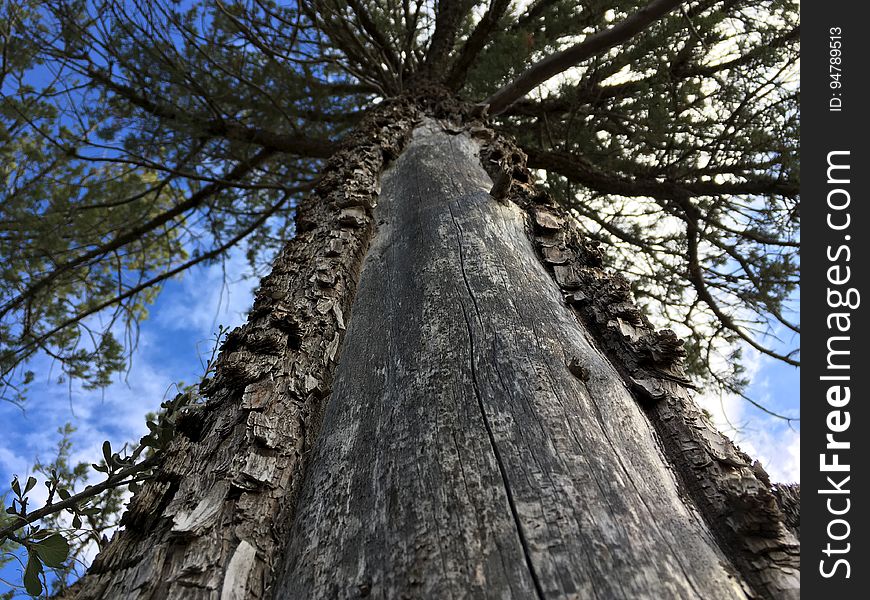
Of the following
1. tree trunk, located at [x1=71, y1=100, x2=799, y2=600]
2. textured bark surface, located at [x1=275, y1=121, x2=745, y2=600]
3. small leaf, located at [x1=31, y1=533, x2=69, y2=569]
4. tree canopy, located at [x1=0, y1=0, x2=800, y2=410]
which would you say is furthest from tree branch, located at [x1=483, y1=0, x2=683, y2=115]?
small leaf, located at [x1=31, y1=533, x2=69, y2=569]

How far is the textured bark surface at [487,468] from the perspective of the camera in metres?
0.58

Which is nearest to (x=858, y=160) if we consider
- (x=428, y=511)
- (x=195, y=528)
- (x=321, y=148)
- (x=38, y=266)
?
(x=428, y=511)

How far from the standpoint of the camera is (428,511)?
664 mm

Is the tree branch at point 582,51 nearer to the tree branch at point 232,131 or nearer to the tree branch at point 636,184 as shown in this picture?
the tree branch at point 636,184

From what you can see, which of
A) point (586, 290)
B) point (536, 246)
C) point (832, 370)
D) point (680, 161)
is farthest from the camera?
point (680, 161)

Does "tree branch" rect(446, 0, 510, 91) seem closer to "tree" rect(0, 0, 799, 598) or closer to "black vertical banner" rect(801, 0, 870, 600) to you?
"tree" rect(0, 0, 799, 598)

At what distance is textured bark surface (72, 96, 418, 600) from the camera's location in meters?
0.64

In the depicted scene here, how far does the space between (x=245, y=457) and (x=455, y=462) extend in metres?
0.33

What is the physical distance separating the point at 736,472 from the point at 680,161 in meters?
3.10

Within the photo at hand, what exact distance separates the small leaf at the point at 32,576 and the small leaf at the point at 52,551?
0.01m

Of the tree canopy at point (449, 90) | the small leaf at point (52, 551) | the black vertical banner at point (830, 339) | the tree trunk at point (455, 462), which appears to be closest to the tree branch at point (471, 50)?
the tree canopy at point (449, 90)

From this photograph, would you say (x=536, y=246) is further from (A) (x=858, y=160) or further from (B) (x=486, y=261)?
(A) (x=858, y=160)

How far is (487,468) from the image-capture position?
0.70 metres

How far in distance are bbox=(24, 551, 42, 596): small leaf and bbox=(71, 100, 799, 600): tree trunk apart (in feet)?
1.46
